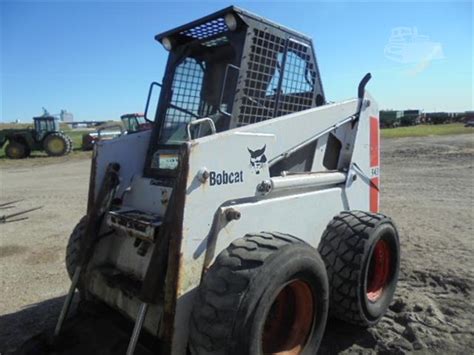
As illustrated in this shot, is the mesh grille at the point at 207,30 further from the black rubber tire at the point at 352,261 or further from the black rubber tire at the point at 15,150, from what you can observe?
the black rubber tire at the point at 15,150

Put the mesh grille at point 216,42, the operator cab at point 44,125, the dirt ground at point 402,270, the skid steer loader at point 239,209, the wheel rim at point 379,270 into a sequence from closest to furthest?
the skid steer loader at point 239,209, the dirt ground at point 402,270, the mesh grille at point 216,42, the wheel rim at point 379,270, the operator cab at point 44,125

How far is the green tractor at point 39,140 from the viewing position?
77.9 feet

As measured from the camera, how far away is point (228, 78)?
10.9 ft

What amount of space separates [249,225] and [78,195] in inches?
348

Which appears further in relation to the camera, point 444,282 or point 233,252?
point 444,282

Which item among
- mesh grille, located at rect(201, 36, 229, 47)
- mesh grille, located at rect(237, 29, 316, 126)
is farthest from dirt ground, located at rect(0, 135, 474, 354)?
mesh grille, located at rect(201, 36, 229, 47)

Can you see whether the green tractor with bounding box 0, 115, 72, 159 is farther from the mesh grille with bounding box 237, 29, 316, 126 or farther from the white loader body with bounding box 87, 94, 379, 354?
the mesh grille with bounding box 237, 29, 316, 126

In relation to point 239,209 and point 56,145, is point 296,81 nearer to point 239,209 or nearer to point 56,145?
point 239,209

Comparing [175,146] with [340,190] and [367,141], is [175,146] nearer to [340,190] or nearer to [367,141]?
[340,190]

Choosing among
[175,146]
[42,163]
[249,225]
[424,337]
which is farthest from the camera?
[42,163]

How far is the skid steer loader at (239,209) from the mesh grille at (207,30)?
0.01 metres

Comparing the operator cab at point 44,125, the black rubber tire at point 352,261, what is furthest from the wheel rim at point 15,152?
the black rubber tire at point 352,261

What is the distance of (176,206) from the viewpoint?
247 cm

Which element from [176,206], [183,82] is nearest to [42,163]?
[183,82]
